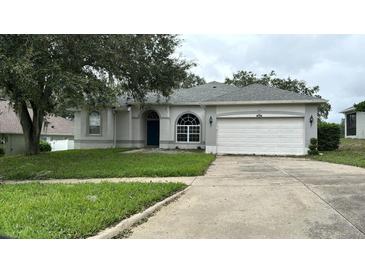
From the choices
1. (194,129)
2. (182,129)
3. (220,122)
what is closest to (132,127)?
(182,129)

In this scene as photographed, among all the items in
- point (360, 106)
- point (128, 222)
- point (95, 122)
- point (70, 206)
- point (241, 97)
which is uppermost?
point (360, 106)

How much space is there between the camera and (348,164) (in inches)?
515

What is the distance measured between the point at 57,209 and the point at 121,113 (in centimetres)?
1806

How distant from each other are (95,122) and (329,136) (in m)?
15.0

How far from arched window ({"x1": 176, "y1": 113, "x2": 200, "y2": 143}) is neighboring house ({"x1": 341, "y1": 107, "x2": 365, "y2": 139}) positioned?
15.3 metres

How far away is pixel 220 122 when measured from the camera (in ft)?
63.7

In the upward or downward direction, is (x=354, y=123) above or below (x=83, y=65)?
below

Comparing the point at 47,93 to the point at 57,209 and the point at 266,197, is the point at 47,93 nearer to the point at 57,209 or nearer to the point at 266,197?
the point at 57,209

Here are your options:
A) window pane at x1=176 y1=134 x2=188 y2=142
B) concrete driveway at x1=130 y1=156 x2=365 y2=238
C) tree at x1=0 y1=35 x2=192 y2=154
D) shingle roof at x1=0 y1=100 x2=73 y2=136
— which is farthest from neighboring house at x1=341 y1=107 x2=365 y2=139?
shingle roof at x1=0 y1=100 x2=73 y2=136

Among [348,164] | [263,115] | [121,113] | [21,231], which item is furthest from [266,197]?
[121,113]

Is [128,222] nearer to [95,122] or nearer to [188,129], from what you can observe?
[188,129]

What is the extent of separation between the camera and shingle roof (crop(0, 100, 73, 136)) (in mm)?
29234

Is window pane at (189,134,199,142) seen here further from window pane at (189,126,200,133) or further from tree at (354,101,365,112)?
tree at (354,101,365,112)

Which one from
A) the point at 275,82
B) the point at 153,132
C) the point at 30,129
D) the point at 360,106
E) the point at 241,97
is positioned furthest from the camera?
the point at 275,82
